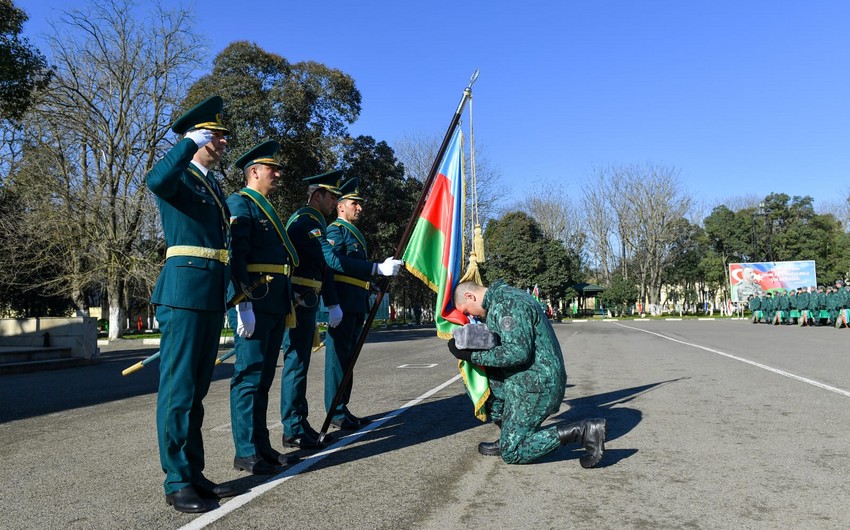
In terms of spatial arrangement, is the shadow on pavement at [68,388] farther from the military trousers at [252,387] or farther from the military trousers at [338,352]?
the military trousers at [252,387]

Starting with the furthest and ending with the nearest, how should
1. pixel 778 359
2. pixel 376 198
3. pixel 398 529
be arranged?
pixel 376 198, pixel 778 359, pixel 398 529

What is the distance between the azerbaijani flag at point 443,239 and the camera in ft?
19.2

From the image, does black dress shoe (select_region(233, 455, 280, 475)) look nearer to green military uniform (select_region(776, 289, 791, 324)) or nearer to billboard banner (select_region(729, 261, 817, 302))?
green military uniform (select_region(776, 289, 791, 324))

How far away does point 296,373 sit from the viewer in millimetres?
5453

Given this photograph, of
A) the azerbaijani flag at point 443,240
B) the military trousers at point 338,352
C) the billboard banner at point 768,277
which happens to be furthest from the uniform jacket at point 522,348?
the billboard banner at point 768,277

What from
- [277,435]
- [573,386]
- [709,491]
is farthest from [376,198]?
[709,491]

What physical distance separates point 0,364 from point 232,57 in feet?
54.7

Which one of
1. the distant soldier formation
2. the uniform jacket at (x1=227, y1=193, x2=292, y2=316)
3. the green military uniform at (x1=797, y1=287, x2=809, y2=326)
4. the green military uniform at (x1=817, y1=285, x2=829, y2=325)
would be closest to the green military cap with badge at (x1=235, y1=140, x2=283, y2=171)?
the uniform jacket at (x1=227, y1=193, x2=292, y2=316)

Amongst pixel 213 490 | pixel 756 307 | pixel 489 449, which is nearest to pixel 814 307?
pixel 756 307

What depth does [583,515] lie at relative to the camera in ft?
12.0

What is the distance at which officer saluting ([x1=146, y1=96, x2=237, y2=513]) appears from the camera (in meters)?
3.82

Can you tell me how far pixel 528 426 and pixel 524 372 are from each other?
373 mm

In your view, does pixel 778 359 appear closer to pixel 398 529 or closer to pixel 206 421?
pixel 206 421

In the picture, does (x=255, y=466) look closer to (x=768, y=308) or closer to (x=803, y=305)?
(x=803, y=305)
